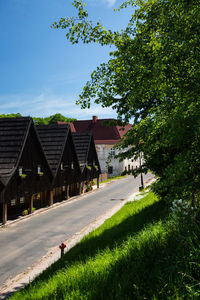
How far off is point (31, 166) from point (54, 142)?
6.99 metres

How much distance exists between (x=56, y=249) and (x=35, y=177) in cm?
1031

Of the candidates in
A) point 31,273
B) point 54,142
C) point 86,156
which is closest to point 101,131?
point 86,156

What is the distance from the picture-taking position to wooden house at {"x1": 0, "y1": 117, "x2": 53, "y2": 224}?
1895 centimetres

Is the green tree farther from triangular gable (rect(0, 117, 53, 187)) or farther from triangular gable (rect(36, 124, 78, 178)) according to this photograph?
triangular gable (rect(36, 124, 78, 178))

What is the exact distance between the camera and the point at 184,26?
5.25 metres

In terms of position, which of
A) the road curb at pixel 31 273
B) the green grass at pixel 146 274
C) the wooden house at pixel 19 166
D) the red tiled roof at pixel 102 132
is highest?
the red tiled roof at pixel 102 132

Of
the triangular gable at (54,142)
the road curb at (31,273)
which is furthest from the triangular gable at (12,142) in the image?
the road curb at (31,273)

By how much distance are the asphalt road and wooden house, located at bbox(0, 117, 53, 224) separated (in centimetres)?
187

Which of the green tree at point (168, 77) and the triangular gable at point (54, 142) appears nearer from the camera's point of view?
the green tree at point (168, 77)

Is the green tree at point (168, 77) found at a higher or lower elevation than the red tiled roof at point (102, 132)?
lower

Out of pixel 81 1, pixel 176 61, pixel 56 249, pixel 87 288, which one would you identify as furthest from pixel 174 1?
pixel 56 249

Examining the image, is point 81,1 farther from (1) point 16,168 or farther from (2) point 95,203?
(2) point 95,203

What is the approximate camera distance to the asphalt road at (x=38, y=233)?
39.8 ft

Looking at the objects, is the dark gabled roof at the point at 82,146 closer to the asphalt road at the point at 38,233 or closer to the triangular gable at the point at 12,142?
the asphalt road at the point at 38,233
